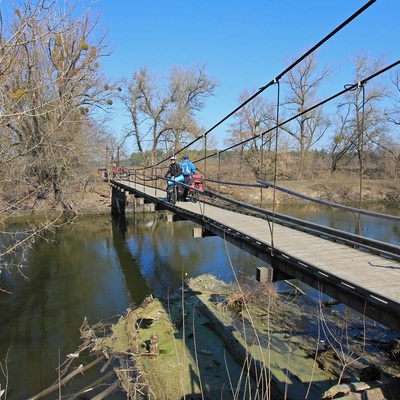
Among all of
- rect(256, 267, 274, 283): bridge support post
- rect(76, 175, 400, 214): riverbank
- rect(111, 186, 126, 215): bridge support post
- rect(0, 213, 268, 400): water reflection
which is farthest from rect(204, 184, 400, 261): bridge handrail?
rect(76, 175, 400, 214): riverbank

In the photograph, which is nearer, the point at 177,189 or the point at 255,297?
the point at 255,297

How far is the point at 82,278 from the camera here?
369 inches

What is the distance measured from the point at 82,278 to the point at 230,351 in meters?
5.38

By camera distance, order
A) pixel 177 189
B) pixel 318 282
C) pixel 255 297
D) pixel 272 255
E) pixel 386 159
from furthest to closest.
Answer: pixel 386 159 < pixel 177 189 < pixel 255 297 < pixel 272 255 < pixel 318 282

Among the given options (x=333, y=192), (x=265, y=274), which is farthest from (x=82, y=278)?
(x=333, y=192)

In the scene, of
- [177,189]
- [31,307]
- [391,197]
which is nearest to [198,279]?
[177,189]

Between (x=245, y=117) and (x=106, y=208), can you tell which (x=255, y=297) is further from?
(x=245, y=117)

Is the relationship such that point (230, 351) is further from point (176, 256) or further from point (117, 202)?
point (117, 202)

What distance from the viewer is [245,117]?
95.5ft

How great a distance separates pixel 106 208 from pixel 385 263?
18.7 m

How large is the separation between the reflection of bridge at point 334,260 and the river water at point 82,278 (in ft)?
1.79

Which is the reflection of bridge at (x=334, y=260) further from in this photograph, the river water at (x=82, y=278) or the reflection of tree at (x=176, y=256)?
the reflection of tree at (x=176, y=256)

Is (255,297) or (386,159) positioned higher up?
(386,159)

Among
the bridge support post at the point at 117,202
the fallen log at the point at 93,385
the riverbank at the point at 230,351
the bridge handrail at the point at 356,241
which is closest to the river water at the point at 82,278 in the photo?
the fallen log at the point at 93,385
